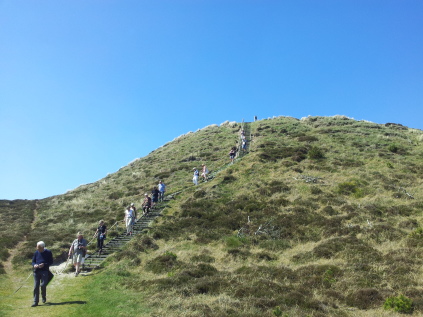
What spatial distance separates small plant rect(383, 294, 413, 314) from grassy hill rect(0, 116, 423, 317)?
0.05 m

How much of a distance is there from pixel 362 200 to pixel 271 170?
9704mm

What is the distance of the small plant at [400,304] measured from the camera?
8875 millimetres

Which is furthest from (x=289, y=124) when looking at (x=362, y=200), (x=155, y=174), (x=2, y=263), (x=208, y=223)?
(x=2, y=263)

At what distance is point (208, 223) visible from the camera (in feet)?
67.5

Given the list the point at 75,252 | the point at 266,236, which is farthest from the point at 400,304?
the point at 75,252

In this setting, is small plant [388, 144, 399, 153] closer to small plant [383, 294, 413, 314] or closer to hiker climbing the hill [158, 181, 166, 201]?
hiker climbing the hill [158, 181, 166, 201]

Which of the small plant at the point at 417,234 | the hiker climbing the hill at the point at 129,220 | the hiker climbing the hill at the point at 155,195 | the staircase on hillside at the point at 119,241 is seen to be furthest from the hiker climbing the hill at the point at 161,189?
the small plant at the point at 417,234

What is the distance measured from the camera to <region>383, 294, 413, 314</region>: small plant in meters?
8.88

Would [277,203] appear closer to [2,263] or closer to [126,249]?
[126,249]

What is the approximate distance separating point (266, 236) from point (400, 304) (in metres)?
9.41

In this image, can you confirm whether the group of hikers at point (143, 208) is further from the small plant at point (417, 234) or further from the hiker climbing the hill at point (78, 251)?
the small plant at point (417, 234)

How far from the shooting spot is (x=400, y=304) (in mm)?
8945

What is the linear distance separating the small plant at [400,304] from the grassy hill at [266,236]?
45mm

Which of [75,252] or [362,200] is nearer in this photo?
[75,252]
